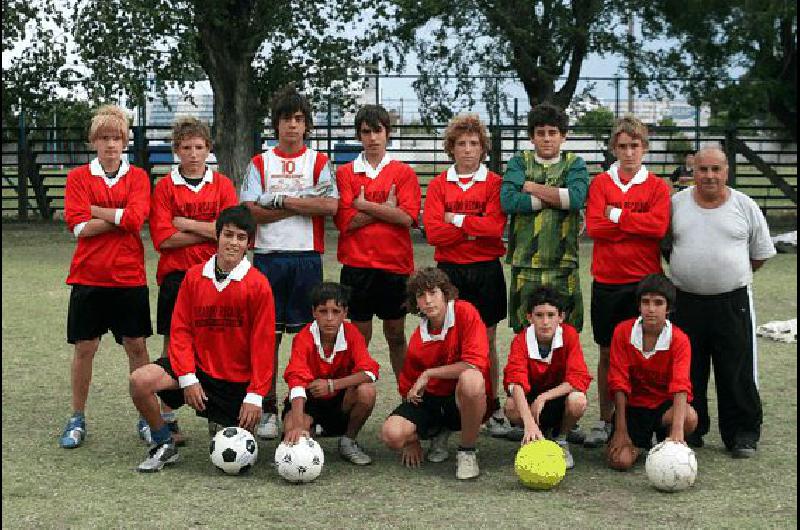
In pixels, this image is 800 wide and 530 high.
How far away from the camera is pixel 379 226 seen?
675 cm

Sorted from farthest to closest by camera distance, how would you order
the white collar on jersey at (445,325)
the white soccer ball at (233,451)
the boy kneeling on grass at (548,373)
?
the white collar on jersey at (445,325) < the boy kneeling on grass at (548,373) < the white soccer ball at (233,451)

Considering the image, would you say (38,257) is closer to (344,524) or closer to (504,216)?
(504,216)

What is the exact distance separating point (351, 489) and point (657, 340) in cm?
171

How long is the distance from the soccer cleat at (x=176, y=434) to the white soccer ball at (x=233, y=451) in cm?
66

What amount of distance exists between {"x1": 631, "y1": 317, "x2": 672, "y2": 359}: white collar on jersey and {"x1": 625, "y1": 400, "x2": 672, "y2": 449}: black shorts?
0.27 metres

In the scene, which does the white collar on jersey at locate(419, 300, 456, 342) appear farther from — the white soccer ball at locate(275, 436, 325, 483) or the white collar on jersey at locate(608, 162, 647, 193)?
the white collar on jersey at locate(608, 162, 647, 193)

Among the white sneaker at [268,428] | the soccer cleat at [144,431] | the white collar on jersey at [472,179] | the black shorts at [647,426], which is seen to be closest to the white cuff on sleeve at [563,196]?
the white collar on jersey at [472,179]

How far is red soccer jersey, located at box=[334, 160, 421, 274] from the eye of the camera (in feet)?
22.1

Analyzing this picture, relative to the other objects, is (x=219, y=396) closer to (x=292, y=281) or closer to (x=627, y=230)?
(x=292, y=281)

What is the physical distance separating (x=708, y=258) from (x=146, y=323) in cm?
300

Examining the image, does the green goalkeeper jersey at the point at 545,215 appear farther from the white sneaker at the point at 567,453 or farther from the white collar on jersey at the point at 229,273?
the white collar on jersey at the point at 229,273

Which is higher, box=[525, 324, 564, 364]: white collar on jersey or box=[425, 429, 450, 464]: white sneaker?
box=[525, 324, 564, 364]: white collar on jersey

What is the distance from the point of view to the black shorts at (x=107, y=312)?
659cm

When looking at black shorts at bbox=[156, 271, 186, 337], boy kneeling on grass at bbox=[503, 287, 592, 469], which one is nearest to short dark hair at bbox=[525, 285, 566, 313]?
boy kneeling on grass at bbox=[503, 287, 592, 469]
